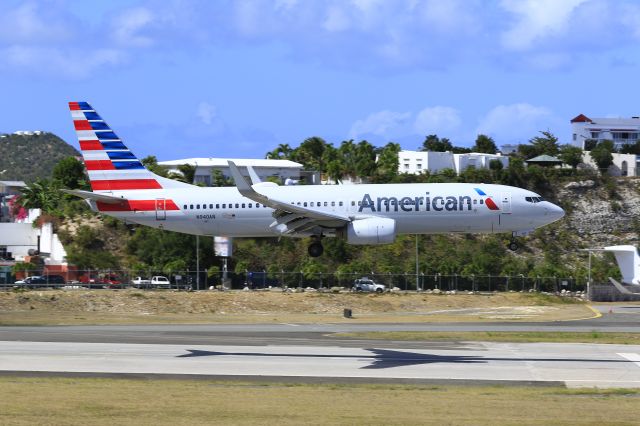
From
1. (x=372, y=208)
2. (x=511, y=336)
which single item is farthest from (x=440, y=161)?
(x=511, y=336)

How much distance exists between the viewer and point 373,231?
52.6 meters

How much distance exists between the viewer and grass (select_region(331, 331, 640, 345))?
38031mm

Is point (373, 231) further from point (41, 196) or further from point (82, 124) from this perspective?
point (41, 196)

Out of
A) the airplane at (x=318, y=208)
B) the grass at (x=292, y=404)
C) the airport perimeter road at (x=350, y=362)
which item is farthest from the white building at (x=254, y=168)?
the grass at (x=292, y=404)

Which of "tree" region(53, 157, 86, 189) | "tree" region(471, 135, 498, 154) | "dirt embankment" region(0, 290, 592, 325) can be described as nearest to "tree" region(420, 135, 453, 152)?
"tree" region(471, 135, 498, 154)

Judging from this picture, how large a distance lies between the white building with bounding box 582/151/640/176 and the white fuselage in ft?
215

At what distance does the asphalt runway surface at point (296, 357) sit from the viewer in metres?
28.0

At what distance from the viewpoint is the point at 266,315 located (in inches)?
2000

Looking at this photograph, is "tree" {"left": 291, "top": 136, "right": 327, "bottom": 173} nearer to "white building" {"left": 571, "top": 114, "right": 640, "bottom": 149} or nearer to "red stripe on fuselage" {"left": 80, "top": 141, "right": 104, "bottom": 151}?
"white building" {"left": 571, "top": 114, "right": 640, "bottom": 149}

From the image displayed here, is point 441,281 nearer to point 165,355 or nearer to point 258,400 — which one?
point 165,355

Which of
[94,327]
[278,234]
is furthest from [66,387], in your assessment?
[278,234]

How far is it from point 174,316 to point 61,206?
4945cm

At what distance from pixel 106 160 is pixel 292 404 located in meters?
36.6

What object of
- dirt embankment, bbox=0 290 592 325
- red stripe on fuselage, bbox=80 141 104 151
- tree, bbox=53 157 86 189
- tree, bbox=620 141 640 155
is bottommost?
dirt embankment, bbox=0 290 592 325
